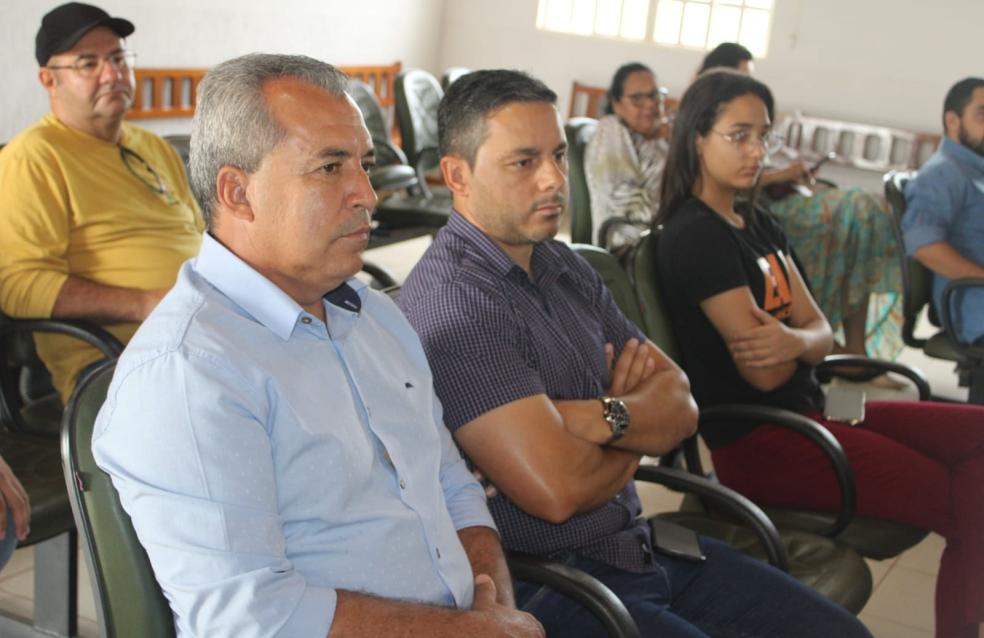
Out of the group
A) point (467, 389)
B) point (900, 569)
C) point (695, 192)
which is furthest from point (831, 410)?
Result: point (467, 389)

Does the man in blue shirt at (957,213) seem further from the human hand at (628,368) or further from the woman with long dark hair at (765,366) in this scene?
the human hand at (628,368)

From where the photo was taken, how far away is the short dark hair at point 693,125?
2584 millimetres

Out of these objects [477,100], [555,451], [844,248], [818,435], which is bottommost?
[844,248]

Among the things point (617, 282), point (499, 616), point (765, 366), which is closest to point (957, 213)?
point (765, 366)

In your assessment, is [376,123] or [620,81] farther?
[376,123]

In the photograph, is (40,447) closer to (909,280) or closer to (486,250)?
(486,250)

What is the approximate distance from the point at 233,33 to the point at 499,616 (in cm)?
484

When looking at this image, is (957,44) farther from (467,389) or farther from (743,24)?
(467,389)

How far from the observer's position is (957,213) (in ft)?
11.9

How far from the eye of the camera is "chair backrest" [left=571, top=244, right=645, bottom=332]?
7.78ft

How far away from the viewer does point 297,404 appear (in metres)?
1.25

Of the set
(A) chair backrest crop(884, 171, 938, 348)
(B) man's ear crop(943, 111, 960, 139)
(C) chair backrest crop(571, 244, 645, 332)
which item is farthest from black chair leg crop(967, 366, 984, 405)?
(C) chair backrest crop(571, 244, 645, 332)

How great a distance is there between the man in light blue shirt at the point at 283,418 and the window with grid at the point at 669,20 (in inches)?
255

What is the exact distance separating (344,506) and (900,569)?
7.23 feet
